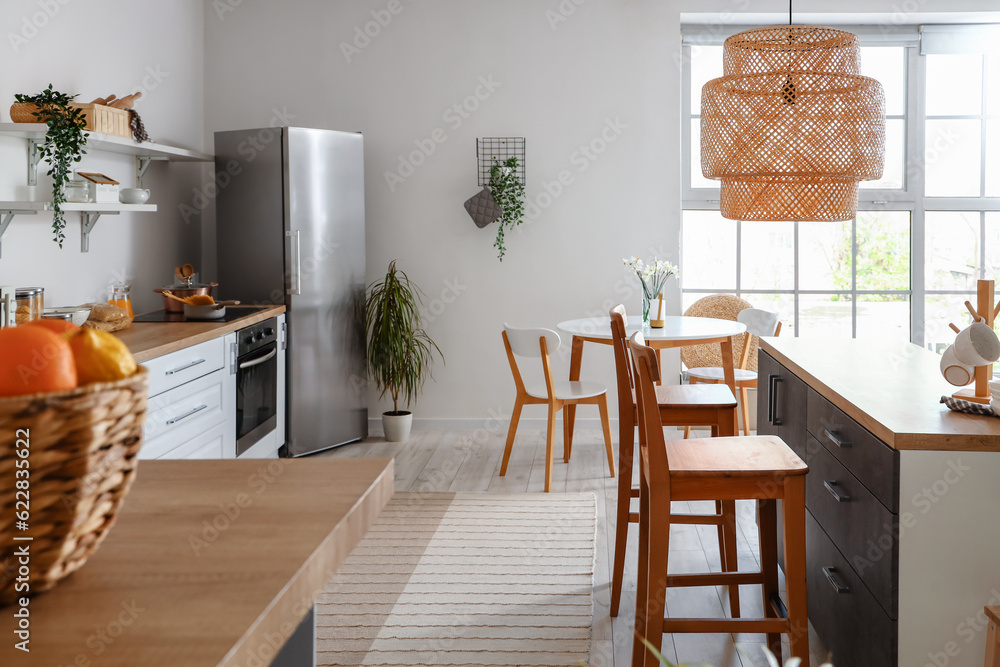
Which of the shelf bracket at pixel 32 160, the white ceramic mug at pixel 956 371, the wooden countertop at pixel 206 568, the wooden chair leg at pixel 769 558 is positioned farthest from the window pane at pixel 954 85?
the wooden countertop at pixel 206 568

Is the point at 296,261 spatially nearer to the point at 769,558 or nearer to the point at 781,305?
the point at 769,558

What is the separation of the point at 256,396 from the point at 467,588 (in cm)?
164

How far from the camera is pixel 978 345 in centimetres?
190

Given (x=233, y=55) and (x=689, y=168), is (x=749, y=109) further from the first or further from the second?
(x=233, y=55)

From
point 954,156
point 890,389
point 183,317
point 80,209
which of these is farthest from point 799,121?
point 954,156

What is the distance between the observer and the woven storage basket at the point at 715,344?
200 inches

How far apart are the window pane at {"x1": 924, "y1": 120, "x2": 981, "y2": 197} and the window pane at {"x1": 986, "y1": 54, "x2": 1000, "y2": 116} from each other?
0.48 feet

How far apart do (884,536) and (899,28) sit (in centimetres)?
453

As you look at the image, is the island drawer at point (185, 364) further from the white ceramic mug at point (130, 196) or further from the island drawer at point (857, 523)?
the island drawer at point (857, 523)

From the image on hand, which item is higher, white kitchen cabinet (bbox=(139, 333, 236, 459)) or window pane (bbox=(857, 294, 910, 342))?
window pane (bbox=(857, 294, 910, 342))

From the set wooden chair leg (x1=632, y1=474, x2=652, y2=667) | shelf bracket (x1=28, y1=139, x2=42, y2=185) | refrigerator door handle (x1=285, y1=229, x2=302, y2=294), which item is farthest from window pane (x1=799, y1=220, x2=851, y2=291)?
shelf bracket (x1=28, y1=139, x2=42, y2=185)

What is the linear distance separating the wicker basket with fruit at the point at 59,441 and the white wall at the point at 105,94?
306cm

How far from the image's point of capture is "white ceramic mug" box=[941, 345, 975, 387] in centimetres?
195

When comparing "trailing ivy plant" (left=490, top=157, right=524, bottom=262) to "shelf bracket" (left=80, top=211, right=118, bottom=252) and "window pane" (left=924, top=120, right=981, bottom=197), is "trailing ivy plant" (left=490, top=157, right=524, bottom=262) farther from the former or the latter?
"window pane" (left=924, top=120, right=981, bottom=197)
